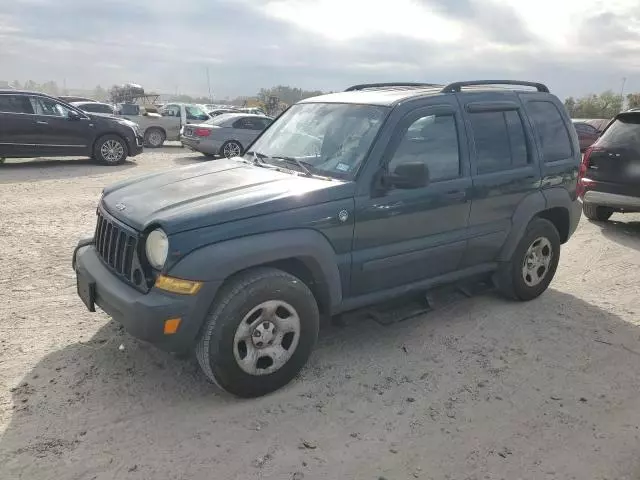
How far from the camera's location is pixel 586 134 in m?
19.5

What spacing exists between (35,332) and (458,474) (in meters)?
3.15

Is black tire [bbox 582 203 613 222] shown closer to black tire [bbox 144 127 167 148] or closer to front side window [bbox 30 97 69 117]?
front side window [bbox 30 97 69 117]

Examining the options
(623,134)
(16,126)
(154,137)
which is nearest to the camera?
(623,134)

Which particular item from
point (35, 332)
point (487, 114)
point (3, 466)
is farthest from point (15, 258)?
point (487, 114)

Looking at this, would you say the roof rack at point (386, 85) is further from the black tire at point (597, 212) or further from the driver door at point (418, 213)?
the black tire at point (597, 212)

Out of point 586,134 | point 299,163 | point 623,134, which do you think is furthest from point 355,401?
point 586,134

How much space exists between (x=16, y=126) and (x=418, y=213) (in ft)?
35.8

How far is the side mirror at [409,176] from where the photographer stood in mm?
3555

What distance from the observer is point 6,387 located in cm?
335

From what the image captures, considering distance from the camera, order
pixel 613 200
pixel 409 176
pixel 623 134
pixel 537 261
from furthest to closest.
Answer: pixel 623 134
pixel 613 200
pixel 537 261
pixel 409 176

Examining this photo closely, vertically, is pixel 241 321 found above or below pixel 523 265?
above

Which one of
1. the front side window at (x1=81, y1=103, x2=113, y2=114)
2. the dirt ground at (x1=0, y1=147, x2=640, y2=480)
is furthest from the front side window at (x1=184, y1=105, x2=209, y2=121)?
the dirt ground at (x1=0, y1=147, x2=640, y2=480)

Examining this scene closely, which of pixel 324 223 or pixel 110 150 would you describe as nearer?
pixel 324 223

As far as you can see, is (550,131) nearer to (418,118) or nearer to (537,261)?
(537,261)
